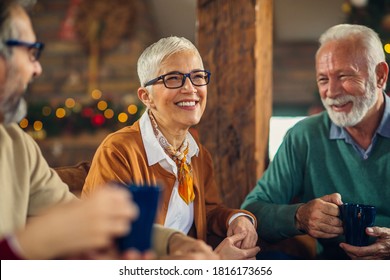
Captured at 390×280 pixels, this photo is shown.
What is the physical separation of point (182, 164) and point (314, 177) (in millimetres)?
344

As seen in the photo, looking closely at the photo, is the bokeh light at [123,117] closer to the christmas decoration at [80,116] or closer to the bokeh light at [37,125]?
the christmas decoration at [80,116]

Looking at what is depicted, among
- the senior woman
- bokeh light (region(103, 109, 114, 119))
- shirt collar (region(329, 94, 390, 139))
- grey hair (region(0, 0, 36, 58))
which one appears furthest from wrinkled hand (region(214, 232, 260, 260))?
grey hair (region(0, 0, 36, 58))

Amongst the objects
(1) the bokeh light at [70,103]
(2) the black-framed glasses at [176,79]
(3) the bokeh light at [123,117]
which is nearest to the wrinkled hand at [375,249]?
(2) the black-framed glasses at [176,79]

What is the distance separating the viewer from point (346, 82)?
47.9 inches

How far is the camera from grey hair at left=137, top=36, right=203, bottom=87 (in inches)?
43.5

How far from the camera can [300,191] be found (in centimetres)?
130

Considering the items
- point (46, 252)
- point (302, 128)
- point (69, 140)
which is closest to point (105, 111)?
point (69, 140)

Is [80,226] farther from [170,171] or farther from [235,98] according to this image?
[235,98]

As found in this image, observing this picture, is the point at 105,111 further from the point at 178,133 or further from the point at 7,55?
the point at 7,55

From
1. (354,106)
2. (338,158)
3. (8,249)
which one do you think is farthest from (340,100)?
(8,249)

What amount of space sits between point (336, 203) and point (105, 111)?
634mm

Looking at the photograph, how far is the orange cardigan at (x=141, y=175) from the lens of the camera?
41.4 inches

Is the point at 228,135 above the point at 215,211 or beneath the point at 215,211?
above

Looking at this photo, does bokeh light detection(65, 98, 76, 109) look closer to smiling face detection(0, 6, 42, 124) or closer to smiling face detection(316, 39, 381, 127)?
smiling face detection(0, 6, 42, 124)
